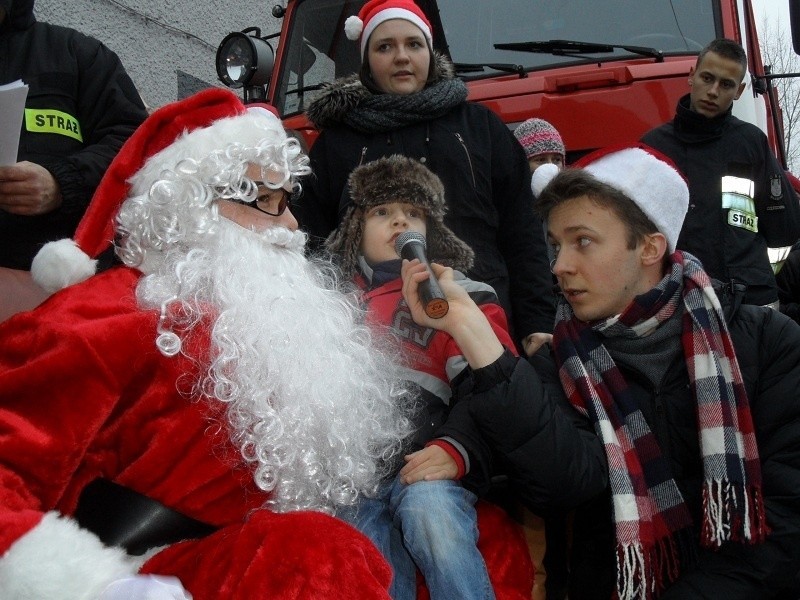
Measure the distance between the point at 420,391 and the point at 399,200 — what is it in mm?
708

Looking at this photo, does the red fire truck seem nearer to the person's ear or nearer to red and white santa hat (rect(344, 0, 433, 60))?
red and white santa hat (rect(344, 0, 433, 60))

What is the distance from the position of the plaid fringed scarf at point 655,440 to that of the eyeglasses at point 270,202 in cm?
85

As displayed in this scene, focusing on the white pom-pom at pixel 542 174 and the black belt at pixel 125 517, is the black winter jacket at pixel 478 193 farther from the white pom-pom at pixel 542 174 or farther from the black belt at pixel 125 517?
the black belt at pixel 125 517

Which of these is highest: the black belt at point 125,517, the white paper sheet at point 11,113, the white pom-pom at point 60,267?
the white paper sheet at point 11,113

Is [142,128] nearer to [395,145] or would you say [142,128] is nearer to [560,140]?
[395,145]

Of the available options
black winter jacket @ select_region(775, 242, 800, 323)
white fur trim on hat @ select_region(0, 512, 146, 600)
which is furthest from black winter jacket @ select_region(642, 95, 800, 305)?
white fur trim on hat @ select_region(0, 512, 146, 600)

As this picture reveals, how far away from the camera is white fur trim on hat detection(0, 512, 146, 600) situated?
1528 mm

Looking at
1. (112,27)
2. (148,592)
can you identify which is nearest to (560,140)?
(148,592)

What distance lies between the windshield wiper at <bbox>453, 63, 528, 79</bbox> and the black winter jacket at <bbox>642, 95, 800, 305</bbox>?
3.66 feet

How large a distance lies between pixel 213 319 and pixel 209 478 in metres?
0.37

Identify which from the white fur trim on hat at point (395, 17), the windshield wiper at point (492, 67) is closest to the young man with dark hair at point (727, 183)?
the windshield wiper at point (492, 67)

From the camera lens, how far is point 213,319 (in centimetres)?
200

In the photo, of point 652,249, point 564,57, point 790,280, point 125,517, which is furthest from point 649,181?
point 790,280

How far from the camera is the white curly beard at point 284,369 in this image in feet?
6.31
